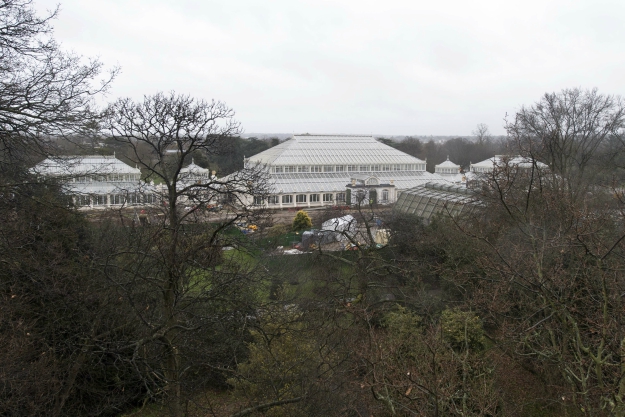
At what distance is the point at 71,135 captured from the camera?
26.0 feet

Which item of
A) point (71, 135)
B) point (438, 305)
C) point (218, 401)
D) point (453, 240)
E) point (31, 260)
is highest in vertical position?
point (71, 135)

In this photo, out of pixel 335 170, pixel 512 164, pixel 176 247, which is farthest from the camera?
pixel 335 170

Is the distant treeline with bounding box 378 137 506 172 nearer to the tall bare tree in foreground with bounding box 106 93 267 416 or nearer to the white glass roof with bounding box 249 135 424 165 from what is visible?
the white glass roof with bounding box 249 135 424 165

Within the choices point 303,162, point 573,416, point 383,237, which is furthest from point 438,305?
point 303,162

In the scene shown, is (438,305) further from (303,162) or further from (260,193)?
(303,162)

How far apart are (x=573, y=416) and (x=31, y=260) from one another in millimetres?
10073

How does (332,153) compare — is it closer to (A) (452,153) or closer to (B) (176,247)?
(B) (176,247)

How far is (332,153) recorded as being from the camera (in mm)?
42938

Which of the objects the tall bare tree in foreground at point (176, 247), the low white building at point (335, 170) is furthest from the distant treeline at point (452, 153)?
the tall bare tree in foreground at point (176, 247)

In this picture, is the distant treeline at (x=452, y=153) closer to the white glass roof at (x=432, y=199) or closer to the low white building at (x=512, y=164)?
the white glass roof at (x=432, y=199)

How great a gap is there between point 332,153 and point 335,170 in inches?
87.1

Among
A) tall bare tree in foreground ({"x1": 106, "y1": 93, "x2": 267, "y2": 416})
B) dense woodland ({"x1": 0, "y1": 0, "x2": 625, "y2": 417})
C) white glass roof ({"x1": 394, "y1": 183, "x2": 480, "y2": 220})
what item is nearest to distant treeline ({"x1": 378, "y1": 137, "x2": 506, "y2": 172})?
white glass roof ({"x1": 394, "y1": 183, "x2": 480, "y2": 220})

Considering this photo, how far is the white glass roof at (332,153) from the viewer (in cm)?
4100

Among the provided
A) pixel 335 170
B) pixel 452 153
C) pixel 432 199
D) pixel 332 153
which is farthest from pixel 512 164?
pixel 452 153
